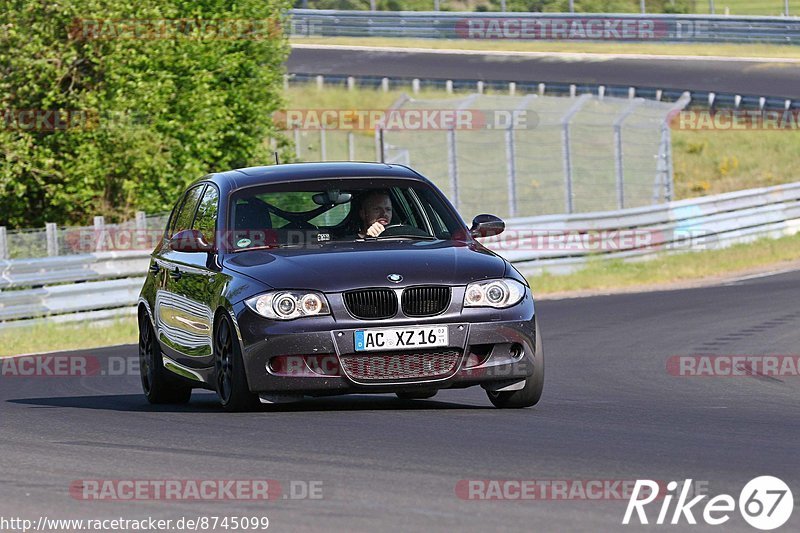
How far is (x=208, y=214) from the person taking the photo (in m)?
10.4

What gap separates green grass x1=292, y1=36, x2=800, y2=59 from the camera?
54.2 meters

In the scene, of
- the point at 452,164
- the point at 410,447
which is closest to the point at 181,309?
the point at 410,447

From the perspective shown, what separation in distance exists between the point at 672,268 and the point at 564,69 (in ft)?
90.1

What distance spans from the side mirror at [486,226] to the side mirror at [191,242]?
170cm

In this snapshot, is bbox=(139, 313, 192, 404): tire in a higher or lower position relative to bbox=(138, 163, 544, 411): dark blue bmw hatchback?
lower

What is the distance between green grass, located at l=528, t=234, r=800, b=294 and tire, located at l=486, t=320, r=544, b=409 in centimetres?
1451

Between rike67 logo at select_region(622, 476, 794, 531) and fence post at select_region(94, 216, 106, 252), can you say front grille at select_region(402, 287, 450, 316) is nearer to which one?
rike67 logo at select_region(622, 476, 794, 531)

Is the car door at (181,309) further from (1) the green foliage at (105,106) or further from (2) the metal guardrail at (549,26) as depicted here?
(2) the metal guardrail at (549,26)

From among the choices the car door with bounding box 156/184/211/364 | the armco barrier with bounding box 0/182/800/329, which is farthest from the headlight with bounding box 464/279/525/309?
the armco barrier with bounding box 0/182/800/329

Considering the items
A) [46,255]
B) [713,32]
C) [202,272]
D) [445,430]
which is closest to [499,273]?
[445,430]

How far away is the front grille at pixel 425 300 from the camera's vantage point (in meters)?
8.85

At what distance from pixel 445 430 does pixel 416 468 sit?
4.26 ft

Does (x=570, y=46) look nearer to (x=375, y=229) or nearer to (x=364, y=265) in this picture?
(x=375, y=229)

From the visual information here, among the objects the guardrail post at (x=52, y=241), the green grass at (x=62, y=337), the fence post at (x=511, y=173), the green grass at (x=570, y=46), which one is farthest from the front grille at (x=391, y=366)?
the green grass at (x=570, y=46)
